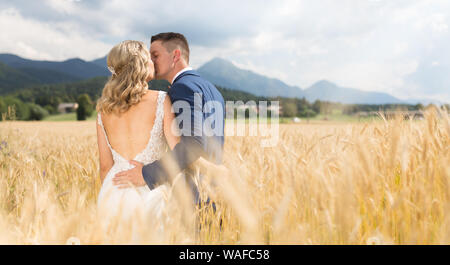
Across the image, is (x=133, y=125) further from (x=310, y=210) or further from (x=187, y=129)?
(x=310, y=210)

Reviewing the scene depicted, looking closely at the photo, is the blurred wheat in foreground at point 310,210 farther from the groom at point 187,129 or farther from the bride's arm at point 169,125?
the bride's arm at point 169,125

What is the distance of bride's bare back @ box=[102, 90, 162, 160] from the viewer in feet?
6.93

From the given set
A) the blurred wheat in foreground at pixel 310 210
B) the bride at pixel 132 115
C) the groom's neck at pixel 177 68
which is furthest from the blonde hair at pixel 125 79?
the blurred wheat in foreground at pixel 310 210

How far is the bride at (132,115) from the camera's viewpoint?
6.68 ft

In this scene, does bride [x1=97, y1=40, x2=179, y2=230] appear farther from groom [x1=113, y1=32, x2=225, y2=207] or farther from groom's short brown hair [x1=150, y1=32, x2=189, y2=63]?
groom's short brown hair [x1=150, y1=32, x2=189, y2=63]

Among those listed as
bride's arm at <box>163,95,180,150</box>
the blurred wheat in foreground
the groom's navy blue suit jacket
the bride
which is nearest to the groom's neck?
the groom's navy blue suit jacket

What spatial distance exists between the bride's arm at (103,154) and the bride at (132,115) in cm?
1

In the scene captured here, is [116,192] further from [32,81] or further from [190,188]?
[32,81]

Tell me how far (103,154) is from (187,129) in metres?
0.76

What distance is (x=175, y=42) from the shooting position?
100 inches

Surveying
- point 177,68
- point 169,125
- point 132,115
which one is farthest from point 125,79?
point 177,68

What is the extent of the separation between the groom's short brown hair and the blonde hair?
43 cm
